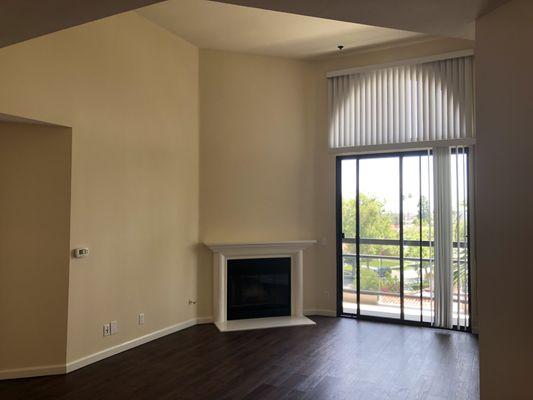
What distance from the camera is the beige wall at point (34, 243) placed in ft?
12.7

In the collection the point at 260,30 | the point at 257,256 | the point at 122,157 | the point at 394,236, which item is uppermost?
the point at 260,30

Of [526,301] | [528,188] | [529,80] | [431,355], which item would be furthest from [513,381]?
[431,355]

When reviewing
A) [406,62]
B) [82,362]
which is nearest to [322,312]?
[82,362]

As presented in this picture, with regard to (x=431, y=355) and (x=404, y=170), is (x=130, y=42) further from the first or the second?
(x=431, y=355)

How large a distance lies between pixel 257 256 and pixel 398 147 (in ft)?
8.58

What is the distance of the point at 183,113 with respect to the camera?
564cm

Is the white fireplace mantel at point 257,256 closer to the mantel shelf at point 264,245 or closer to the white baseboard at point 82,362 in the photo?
the mantel shelf at point 264,245

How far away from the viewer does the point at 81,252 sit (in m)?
4.11

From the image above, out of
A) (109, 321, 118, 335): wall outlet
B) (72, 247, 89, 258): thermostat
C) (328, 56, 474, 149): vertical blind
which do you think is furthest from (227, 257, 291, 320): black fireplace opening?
(72, 247, 89, 258): thermostat

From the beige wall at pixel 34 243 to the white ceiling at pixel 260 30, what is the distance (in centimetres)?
203

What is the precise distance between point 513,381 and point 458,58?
180 inches

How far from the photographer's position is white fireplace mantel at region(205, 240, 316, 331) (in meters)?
5.72

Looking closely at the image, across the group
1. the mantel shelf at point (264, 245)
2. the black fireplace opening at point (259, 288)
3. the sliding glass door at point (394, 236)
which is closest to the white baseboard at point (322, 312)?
the sliding glass door at point (394, 236)

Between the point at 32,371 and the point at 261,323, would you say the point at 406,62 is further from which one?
the point at 32,371
